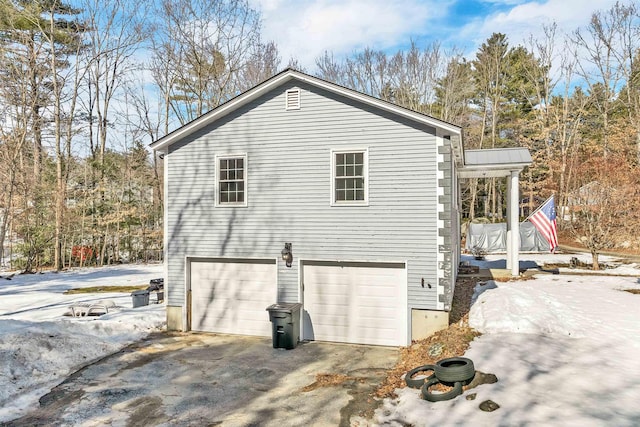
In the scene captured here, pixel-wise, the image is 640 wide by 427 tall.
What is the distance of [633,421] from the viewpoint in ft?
16.2

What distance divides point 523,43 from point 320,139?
3249cm

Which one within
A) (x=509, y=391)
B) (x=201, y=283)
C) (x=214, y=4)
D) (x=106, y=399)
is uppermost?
(x=214, y=4)

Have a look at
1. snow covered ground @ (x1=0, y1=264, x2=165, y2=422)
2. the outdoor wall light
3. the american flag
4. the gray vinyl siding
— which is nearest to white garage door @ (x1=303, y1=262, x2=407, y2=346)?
the gray vinyl siding

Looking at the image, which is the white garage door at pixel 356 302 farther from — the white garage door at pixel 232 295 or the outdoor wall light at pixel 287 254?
the white garage door at pixel 232 295

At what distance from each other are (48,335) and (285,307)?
5215 mm

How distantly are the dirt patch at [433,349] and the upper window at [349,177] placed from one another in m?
3.51

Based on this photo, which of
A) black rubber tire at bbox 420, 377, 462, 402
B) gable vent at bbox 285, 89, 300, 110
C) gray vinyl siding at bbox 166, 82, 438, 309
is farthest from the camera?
gable vent at bbox 285, 89, 300, 110

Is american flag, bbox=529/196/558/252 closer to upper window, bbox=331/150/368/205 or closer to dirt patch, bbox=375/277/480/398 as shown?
dirt patch, bbox=375/277/480/398

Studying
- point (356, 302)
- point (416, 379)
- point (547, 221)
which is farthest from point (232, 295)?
point (547, 221)

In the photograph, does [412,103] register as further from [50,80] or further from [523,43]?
[50,80]

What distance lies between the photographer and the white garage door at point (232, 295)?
1045 centimetres

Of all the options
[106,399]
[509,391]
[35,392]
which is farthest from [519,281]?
[35,392]

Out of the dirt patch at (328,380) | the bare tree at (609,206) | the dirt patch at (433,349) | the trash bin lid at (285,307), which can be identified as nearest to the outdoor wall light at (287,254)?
the trash bin lid at (285,307)

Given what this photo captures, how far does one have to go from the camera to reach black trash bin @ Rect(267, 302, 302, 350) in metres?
9.31
